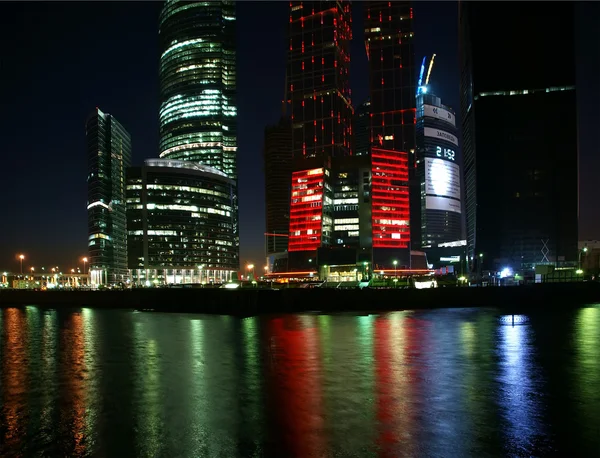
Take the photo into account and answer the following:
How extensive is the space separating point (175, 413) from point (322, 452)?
7819mm

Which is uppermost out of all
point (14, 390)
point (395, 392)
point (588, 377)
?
point (395, 392)

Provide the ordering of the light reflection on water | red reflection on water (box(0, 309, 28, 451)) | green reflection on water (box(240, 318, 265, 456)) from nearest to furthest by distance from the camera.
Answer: the light reflection on water
green reflection on water (box(240, 318, 265, 456))
red reflection on water (box(0, 309, 28, 451))

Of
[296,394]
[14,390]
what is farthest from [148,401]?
[14,390]

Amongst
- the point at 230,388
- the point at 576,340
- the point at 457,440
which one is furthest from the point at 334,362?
the point at 576,340

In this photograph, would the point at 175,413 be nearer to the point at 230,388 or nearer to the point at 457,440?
the point at 230,388

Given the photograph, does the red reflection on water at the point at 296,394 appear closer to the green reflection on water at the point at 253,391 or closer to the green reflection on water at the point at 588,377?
the green reflection on water at the point at 253,391

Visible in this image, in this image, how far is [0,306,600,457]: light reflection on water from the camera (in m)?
16.4

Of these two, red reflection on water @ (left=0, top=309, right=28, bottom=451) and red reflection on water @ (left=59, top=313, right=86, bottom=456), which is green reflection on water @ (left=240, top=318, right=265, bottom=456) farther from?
red reflection on water @ (left=0, top=309, right=28, bottom=451)

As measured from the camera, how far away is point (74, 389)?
2628cm

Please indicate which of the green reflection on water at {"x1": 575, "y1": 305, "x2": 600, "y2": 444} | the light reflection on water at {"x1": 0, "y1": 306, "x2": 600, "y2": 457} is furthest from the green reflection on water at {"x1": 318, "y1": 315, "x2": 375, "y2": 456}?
the green reflection on water at {"x1": 575, "y1": 305, "x2": 600, "y2": 444}

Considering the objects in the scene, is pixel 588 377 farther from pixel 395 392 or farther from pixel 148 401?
pixel 148 401

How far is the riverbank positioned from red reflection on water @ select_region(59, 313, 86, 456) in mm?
33405

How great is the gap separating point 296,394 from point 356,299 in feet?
197

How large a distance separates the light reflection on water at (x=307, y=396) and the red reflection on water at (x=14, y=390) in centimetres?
12
